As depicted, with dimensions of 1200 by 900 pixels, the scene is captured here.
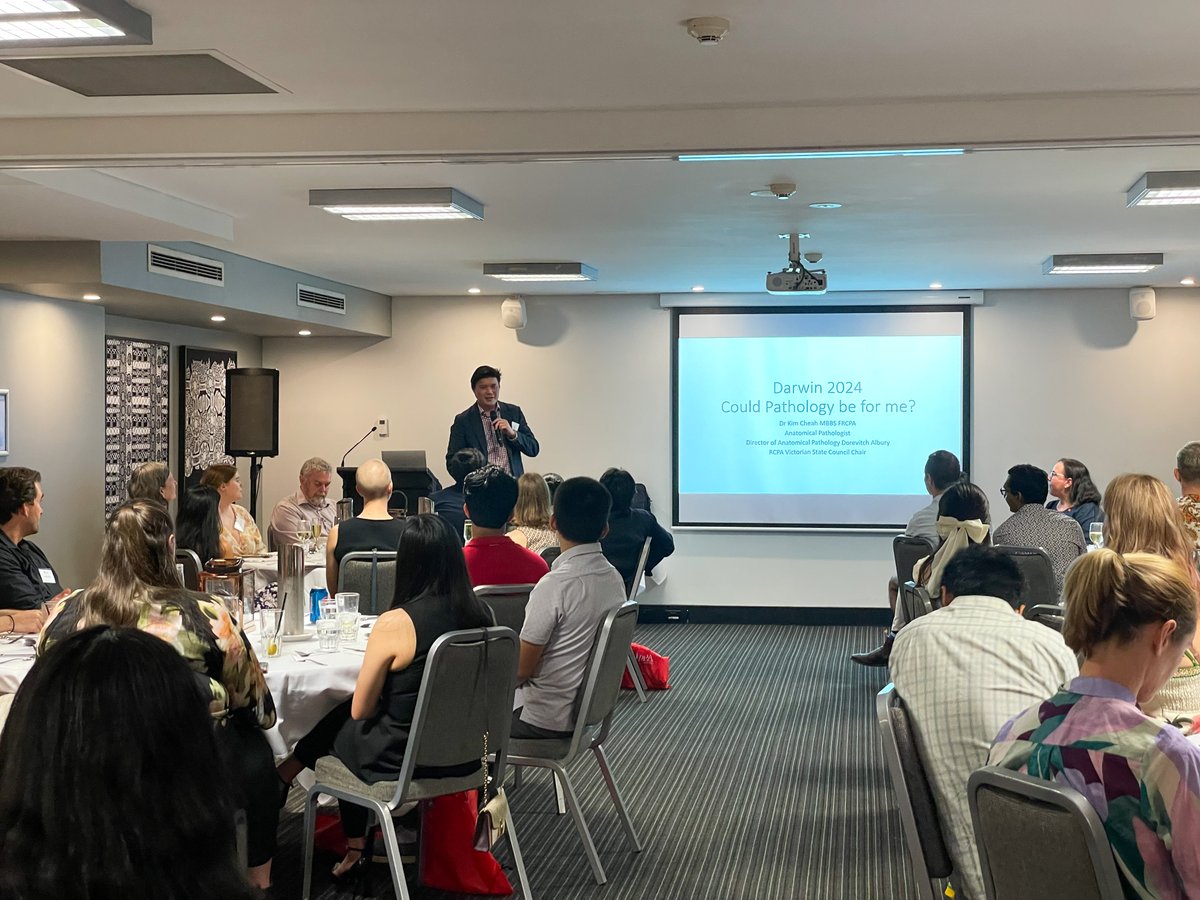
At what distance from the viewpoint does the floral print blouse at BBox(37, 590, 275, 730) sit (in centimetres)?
300

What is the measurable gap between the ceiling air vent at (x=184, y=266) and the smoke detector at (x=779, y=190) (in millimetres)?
3557

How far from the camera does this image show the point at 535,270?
8.55 m

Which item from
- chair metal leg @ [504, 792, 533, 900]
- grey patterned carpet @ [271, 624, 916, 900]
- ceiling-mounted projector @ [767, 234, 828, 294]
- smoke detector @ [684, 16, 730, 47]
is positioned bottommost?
grey patterned carpet @ [271, 624, 916, 900]

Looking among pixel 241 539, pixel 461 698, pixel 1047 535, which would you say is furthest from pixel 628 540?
pixel 461 698

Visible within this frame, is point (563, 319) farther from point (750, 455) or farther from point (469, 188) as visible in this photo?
point (469, 188)

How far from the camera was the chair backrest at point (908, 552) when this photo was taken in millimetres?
7133

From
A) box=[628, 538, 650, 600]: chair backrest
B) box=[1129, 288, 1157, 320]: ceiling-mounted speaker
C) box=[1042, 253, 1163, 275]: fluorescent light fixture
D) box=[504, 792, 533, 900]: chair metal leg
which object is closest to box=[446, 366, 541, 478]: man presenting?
box=[628, 538, 650, 600]: chair backrest

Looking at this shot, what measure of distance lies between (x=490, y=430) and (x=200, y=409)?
9.19ft

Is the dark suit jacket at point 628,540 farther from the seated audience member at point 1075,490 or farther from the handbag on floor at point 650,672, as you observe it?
the seated audience member at point 1075,490

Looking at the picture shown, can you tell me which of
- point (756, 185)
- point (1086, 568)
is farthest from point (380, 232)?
point (1086, 568)

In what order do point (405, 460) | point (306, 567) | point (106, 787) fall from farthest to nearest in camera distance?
point (405, 460)
point (306, 567)
point (106, 787)

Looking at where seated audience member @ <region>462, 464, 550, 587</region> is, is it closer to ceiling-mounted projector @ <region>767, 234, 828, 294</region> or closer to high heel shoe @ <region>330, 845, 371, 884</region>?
high heel shoe @ <region>330, 845, 371, 884</region>

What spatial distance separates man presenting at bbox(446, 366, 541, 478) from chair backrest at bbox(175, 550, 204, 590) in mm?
2542

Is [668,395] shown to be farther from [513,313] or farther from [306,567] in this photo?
Result: [306,567]
